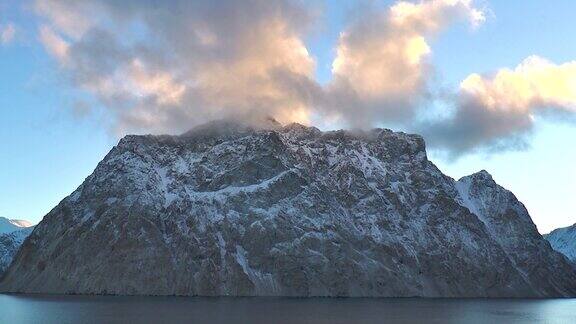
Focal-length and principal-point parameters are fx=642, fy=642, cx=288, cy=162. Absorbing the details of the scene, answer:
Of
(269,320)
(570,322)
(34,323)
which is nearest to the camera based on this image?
(34,323)

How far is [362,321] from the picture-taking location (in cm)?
14575

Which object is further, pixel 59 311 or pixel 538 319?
pixel 538 319

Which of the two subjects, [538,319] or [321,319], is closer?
[321,319]

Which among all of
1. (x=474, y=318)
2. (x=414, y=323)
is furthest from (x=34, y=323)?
(x=474, y=318)

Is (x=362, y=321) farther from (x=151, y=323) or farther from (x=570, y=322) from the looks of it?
(x=570, y=322)

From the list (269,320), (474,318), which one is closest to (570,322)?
(474,318)

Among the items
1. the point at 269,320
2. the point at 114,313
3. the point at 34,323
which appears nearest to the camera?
the point at 34,323

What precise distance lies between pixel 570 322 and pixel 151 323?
108 meters

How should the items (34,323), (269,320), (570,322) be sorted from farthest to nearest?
(570,322) < (269,320) < (34,323)

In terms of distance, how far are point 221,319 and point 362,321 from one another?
31.9 m

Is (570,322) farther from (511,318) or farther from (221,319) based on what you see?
(221,319)

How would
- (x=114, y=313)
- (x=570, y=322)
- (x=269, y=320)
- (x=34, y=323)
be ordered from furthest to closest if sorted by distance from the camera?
(x=570, y=322) → (x=114, y=313) → (x=269, y=320) → (x=34, y=323)

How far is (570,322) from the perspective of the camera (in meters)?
166

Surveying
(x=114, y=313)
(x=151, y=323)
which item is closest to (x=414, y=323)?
(x=151, y=323)
